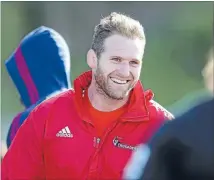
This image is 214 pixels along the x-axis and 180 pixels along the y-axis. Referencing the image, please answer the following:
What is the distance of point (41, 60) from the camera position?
4.45m

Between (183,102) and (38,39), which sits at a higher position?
(183,102)

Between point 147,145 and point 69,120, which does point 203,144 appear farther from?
point 69,120

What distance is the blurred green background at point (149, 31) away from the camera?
8.72m

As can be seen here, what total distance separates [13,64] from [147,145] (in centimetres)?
357

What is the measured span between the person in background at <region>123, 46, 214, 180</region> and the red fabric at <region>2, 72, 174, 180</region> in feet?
6.69

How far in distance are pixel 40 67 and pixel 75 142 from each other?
1.28m

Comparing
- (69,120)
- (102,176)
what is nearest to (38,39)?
(69,120)

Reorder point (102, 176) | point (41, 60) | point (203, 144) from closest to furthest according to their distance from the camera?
point (203, 144)
point (102, 176)
point (41, 60)

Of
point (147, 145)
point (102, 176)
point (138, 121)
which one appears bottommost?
point (102, 176)

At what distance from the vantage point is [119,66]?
3.32m

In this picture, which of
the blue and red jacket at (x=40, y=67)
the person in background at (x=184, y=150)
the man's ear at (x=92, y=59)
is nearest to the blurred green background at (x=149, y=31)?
the blue and red jacket at (x=40, y=67)

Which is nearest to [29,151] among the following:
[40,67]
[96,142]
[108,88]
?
[96,142]

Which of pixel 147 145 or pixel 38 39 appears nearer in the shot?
pixel 147 145

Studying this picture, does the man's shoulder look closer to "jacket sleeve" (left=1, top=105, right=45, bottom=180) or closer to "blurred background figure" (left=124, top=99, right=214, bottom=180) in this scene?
"jacket sleeve" (left=1, top=105, right=45, bottom=180)
